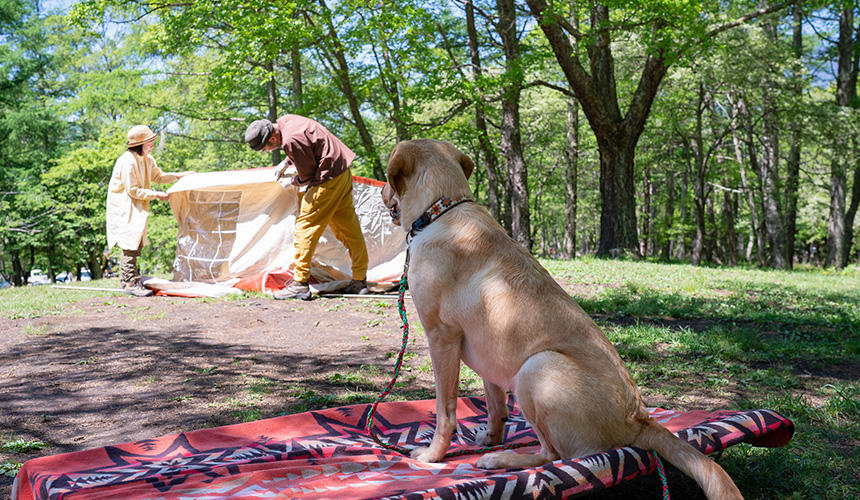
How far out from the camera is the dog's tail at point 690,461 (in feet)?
5.68

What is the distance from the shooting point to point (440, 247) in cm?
244

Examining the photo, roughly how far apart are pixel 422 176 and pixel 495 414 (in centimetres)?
114

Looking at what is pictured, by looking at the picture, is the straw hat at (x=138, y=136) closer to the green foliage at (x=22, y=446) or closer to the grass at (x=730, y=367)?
the grass at (x=730, y=367)

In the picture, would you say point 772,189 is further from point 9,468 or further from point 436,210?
point 9,468

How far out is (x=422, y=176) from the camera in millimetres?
2609

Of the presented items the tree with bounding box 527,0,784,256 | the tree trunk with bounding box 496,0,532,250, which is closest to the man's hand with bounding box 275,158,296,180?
the tree with bounding box 527,0,784,256

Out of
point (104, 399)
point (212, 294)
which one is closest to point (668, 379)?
point (104, 399)

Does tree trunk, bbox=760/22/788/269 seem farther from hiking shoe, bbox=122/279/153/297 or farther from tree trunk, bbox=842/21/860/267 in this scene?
hiking shoe, bbox=122/279/153/297

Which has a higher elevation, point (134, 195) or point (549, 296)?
point (134, 195)

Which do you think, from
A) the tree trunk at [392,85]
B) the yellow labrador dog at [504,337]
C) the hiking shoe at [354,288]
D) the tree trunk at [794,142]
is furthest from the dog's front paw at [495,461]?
the tree trunk at [794,142]

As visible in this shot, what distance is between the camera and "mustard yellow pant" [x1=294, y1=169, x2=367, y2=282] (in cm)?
762

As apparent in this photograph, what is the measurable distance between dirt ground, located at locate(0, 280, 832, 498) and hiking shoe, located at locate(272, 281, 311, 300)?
33 centimetres

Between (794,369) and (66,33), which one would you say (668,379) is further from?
(66,33)

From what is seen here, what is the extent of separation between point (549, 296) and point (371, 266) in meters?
7.94
